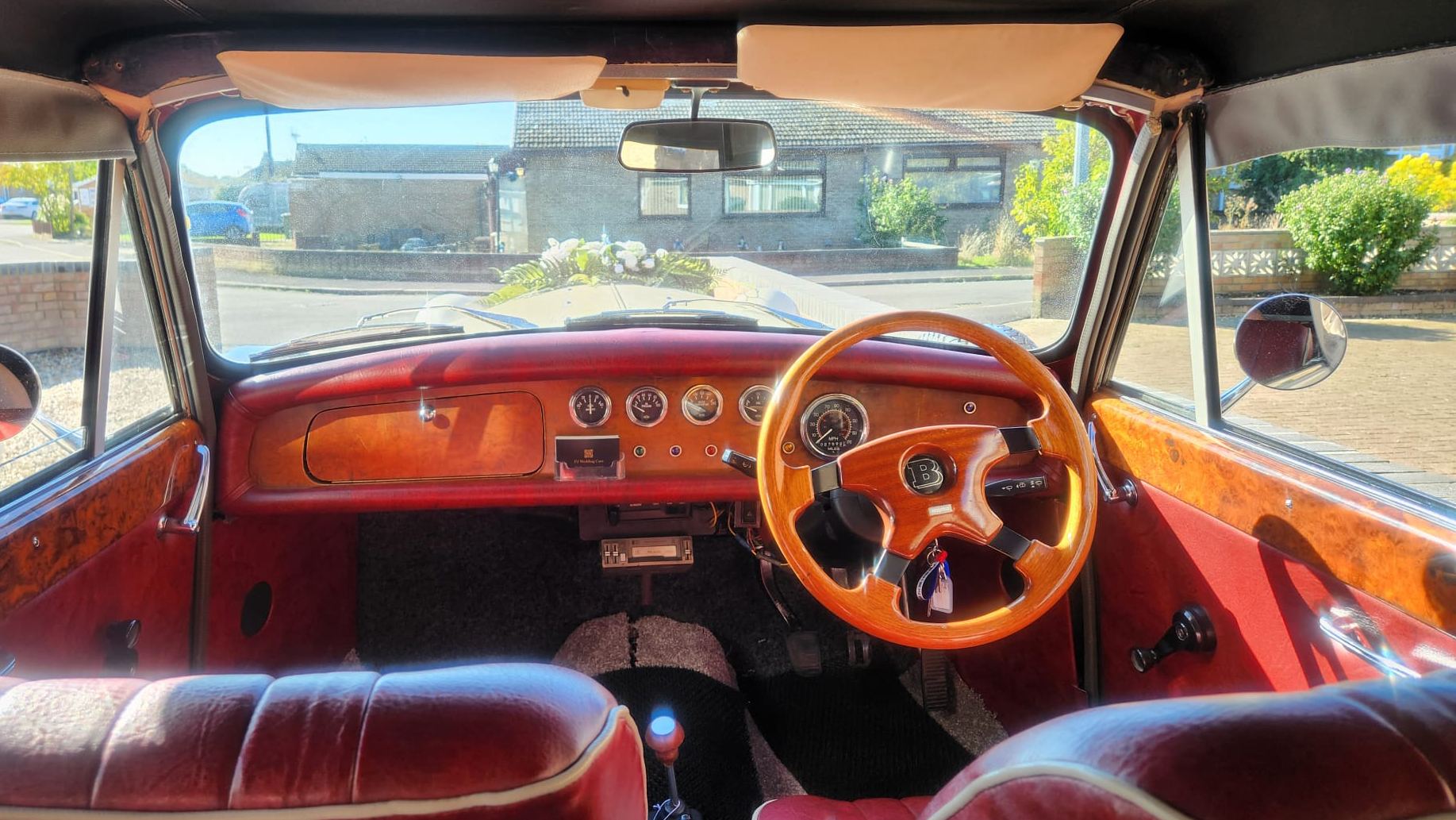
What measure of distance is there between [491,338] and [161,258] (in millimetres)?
906

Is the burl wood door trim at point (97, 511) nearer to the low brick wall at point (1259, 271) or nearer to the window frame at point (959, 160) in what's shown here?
the window frame at point (959, 160)

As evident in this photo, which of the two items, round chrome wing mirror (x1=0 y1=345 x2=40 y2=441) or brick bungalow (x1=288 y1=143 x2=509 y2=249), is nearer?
round chrome wing mirror (x1=0 y1=345 x2=40 y2=441)

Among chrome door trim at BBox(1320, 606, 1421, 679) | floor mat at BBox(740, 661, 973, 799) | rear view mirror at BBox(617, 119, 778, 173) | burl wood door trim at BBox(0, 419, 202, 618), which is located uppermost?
rear view mirror at BBox(617, 119, 778, 173)

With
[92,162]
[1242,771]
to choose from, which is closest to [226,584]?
[92,162]

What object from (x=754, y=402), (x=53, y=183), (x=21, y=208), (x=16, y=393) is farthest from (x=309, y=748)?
(x=754, y=402)

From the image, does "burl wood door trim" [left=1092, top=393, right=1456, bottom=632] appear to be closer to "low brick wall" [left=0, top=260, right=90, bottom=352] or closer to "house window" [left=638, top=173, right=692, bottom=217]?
"house window" [left=638, top=173, right=692, bottom=217]

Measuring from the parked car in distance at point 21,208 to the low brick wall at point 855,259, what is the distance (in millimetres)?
1688

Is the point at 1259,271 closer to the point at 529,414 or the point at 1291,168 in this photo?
the point at 1291,168

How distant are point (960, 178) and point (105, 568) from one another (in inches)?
98.4

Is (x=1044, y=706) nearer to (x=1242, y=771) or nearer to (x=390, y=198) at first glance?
(x=1242, y=771)

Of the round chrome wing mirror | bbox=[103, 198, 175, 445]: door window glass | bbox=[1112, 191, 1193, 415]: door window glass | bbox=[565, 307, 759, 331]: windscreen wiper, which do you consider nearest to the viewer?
the round chrome wing mirror

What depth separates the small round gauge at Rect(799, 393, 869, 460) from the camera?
2.62 m

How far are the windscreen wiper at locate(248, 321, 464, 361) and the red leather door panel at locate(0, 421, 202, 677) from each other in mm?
402

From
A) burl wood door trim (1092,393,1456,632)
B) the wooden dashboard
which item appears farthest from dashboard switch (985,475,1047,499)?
the wooden dashboard
